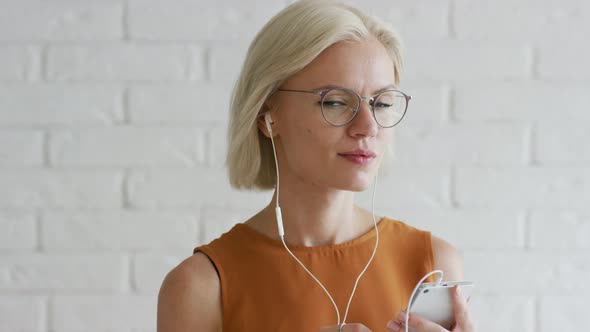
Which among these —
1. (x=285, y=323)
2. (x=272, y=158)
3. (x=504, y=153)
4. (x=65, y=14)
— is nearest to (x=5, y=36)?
(x=65, y=14)

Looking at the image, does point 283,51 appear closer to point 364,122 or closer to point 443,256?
point 364,122

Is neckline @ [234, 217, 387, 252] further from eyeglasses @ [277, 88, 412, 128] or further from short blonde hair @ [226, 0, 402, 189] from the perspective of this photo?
eyeglasses @ [277, 88, 412, 128]

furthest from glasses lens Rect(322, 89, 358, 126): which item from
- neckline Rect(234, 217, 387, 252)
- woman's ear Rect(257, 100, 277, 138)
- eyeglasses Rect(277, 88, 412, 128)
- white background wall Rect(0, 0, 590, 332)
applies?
white background wall Rect(0, 0, 590, 332)

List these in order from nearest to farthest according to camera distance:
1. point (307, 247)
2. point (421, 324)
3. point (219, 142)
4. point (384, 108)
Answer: point (421, 324) → point (384, 108) → point (307, 247) → point (219, 142)

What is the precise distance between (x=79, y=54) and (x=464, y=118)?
2.84 ft

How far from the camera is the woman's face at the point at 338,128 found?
1.22 meters

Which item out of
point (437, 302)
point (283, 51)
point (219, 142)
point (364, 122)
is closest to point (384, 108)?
point (364, 122)

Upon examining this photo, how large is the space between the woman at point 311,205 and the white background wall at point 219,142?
0.33 metres

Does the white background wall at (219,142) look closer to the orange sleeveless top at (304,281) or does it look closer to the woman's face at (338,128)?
the orange sleeveless top at (304,281)

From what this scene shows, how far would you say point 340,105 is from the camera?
1.22 m

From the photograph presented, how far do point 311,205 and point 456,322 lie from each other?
318mm

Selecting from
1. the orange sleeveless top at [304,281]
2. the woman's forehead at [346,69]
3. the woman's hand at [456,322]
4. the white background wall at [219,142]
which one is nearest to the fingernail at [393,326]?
the woman's hand at [456,322]

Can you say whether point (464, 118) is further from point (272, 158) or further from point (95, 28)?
point (95, 28)

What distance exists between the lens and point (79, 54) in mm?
1740
